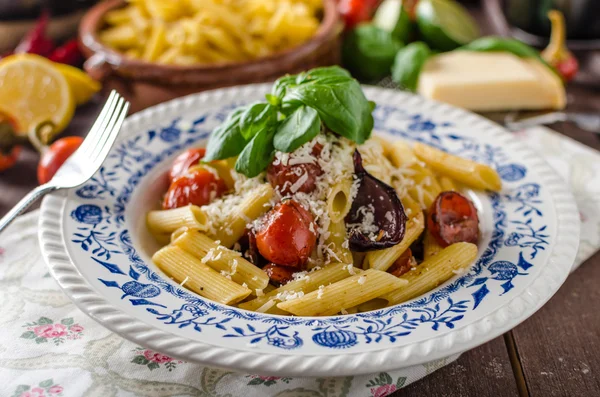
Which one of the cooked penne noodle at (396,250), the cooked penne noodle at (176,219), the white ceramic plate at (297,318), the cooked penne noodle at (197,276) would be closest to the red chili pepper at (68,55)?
the white ceramic plate at (297,318)

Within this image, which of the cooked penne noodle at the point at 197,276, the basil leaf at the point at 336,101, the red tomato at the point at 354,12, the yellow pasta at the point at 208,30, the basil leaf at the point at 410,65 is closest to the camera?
the cooked penne noodle at the point at 197,276

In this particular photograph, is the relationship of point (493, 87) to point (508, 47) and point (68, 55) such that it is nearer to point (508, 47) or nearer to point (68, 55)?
point (508, 47)

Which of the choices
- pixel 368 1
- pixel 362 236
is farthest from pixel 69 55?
pixel 362 236

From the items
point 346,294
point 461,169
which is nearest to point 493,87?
point 461,169

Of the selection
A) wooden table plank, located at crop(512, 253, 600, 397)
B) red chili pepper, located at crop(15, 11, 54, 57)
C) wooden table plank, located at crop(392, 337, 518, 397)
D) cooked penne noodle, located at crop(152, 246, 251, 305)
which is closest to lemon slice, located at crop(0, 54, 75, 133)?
red chili pepper, located at crop(15, 11, 54, 57)

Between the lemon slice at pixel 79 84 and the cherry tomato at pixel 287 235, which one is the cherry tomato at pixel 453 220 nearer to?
the cherry tomato at pixel 287 235
